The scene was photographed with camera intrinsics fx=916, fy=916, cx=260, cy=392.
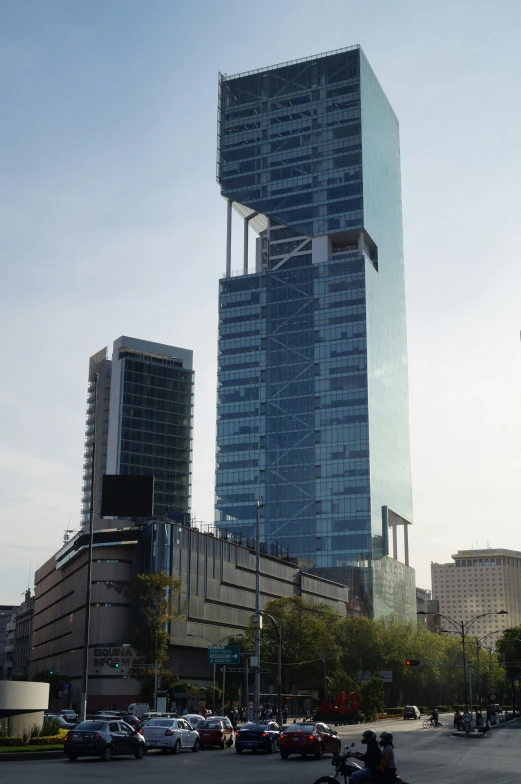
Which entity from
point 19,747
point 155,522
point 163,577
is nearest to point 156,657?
point 163,577

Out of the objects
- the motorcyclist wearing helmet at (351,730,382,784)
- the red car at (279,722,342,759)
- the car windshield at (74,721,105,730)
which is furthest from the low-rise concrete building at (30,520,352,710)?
the motorcyclist wearing helmet at (351,730,382,784)

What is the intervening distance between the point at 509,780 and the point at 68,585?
104564 millimetres

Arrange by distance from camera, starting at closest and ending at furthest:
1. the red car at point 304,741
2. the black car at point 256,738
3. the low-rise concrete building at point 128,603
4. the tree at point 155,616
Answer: the red car at point 304,741 < the black car at point 256,738 < the tree at point 155,616 < the low-rise concrete building at point 128,603

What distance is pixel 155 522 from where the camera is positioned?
110 meters

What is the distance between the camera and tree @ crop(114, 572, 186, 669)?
9588 cm

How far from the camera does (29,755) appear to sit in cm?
3953

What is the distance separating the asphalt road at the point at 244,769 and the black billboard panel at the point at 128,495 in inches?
2485

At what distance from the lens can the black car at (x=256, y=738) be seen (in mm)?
48906

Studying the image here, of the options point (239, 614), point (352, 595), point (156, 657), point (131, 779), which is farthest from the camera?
point (352, 595)

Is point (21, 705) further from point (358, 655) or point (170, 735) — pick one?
point (358, 655)

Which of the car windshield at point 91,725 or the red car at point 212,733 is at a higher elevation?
the car windshield at point 91,725

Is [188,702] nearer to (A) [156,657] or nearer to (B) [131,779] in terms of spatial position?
(A) [156,657]

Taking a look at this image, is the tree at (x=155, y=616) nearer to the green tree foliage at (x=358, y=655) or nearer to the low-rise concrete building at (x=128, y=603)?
the low-rise concrete building at (x=128, y=603)

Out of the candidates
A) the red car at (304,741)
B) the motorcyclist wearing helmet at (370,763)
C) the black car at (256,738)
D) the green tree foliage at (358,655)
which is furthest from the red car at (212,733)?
the green tree foliage at (358,655)
